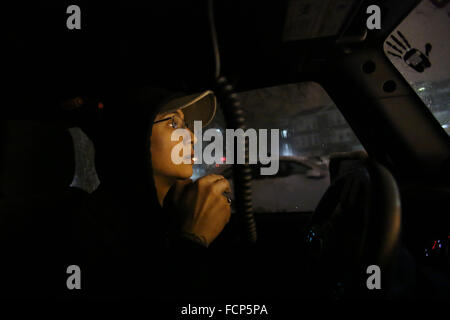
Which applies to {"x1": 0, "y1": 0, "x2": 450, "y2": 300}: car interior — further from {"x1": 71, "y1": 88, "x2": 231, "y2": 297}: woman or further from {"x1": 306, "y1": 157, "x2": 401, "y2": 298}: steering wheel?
{"x1": 71, "y1": 88, "x2": 231, "y2": 297}: woman

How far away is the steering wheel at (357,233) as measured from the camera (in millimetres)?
518

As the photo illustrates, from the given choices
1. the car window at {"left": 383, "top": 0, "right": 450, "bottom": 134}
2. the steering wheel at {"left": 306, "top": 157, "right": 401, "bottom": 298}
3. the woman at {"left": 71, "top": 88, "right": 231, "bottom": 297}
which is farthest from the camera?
the car window at {"left": 383, "top": 0, "right": 450, "bottom": 134}

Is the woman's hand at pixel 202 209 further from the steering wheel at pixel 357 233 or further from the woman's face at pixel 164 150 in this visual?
the steering wheel at pixel 357 233

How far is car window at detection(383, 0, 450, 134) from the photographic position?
40.6 inches

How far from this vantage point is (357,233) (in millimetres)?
678

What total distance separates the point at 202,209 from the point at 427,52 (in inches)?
61.8

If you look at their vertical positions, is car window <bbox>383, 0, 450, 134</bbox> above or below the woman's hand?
Result: above

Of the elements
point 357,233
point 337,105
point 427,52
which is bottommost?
point 357,233

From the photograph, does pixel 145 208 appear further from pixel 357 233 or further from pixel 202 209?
pixel 357 233

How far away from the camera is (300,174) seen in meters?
3.42

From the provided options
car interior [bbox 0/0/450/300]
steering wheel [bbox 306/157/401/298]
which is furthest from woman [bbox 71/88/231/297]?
steering wheel [bbox 306/157/401/298]

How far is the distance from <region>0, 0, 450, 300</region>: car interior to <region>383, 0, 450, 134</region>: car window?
1 cm

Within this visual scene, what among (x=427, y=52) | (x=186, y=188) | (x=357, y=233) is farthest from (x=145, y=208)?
(x=427, y=52)

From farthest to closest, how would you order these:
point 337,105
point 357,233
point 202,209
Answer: point 337,105 → point 202,209 → point 357,233
